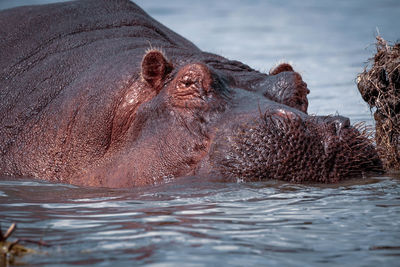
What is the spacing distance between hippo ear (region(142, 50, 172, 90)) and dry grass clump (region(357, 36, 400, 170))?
94.4 inches

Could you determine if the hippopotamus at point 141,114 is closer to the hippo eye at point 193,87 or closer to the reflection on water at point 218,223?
the hippo eye at point 193,87

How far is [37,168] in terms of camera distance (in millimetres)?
5484

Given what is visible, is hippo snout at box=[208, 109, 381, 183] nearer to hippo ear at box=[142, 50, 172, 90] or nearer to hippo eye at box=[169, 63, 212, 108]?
hippo eye at box=[169, 63, 212, 108]

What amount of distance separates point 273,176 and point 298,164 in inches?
7.9

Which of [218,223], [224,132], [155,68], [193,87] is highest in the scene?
[155,68]

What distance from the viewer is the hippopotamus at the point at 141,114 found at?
3.91 m

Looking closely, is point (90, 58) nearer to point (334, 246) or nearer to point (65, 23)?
point (65, 23)

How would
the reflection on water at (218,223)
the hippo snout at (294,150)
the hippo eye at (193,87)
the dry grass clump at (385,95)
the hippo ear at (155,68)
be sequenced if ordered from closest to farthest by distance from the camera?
the reflection on water at (218,223) < the hippo snout at (294,150) < the hippo eye at (193,87) < the hippo ear at (155,68) < the dry grass clump at (385,95)

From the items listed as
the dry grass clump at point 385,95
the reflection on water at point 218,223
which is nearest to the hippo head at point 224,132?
the reflection on water at point 218,223

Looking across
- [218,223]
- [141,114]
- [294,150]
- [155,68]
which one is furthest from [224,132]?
[218,223]

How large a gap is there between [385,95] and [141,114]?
9.11 ft

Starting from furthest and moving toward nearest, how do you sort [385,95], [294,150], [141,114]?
[385,95]
[141,114]
[294,150]

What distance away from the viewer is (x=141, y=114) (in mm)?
4801

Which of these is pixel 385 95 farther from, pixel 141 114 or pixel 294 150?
pixel 141 114
